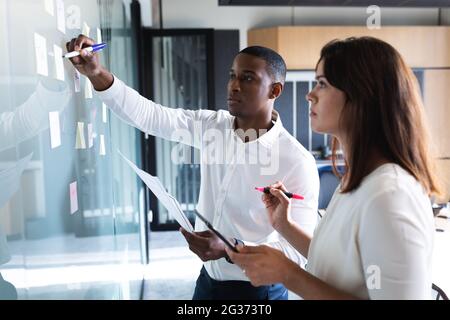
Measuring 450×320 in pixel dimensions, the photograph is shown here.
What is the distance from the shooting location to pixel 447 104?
4496 millimetres

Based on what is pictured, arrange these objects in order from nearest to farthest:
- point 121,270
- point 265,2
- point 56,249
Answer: point 56,249
point 121,270
point 265,2

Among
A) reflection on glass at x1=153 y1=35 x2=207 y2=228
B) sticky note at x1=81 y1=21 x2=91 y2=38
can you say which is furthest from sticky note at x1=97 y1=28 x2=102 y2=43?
reflection on glass at x1=153 y1=35 x2=207 y2=228

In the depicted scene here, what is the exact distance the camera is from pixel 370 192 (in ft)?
2.18

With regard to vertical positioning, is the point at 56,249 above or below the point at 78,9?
below

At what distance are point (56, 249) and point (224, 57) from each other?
3.80 m

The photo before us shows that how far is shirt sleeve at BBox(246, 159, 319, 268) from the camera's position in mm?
1218

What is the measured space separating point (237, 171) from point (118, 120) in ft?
3.56

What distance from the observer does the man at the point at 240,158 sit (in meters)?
1.24

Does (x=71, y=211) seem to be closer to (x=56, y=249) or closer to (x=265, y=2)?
(x=56, y=249)

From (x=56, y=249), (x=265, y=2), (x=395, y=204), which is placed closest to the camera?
(x=395, y=204)

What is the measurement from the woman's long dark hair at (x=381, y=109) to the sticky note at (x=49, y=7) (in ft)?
2.15

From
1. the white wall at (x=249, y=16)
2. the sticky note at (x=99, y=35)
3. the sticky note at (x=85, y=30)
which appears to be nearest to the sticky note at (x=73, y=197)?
the sticky note at (x=85, y=30)

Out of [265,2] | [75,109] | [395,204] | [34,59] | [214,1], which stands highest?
[214,1]
